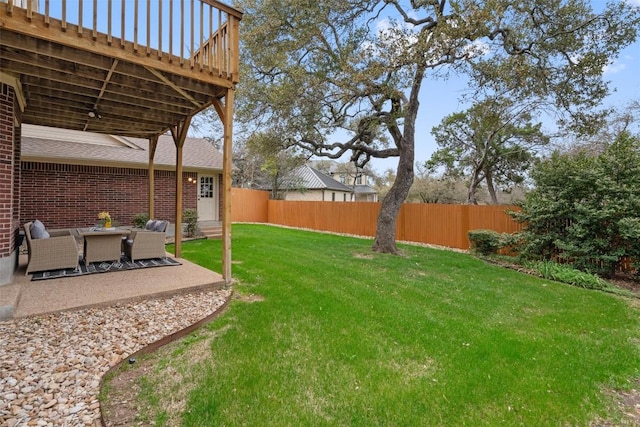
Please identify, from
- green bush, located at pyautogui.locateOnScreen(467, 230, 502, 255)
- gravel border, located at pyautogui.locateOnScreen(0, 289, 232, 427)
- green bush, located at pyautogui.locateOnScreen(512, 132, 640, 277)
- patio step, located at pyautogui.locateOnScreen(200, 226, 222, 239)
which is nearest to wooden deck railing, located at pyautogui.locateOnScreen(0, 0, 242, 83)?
gravel border, located at pyautogui.locateOnScreen(0, 289, 232, 427)

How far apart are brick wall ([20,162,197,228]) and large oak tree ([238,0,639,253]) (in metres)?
4.49

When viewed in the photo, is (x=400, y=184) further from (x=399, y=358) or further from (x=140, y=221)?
(x=140, y=221)

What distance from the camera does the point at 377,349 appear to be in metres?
3.32

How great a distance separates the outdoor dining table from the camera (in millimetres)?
6172

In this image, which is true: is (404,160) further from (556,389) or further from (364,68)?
(556,389)

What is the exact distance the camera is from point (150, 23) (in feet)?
14.2

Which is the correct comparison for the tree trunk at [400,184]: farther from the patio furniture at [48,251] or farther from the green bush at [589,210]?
the patio furniture at [48,251]

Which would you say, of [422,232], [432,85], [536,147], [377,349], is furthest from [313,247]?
[536,147]

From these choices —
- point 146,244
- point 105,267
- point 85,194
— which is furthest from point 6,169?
point 85,194

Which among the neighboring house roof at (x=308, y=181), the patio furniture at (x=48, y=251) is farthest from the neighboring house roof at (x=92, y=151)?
the neighboring house roof at (x=308, y=181)

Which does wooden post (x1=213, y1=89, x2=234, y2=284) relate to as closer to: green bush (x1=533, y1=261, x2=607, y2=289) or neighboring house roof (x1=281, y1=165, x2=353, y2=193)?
green bush (x1=533, y1=261, x2=607, y2=289)

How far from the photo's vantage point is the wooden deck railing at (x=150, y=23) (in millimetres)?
3680

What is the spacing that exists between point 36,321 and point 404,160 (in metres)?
8.77

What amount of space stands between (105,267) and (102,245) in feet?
1.76
